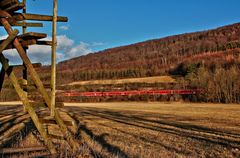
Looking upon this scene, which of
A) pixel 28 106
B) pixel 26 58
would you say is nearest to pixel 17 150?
pixel 28 106

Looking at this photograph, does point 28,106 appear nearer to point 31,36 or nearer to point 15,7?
point 31,36

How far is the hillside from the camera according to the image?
81.8 m

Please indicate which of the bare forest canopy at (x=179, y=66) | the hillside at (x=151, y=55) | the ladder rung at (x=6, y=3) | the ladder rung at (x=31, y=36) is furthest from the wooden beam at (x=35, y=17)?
the hillside at (x=151, y=55)

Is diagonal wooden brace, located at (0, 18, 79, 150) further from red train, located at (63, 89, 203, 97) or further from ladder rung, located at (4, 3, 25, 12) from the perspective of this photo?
red train, located at (63, 89, 203, 97)

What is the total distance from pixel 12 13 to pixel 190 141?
6.31m

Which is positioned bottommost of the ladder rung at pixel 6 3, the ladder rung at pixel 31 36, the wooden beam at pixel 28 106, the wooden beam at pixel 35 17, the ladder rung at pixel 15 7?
the wooden beam at pixel 28 106

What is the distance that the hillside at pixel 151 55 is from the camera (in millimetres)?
81750

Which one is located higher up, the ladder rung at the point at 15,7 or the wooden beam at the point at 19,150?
the ladder rung at the point at 15,7

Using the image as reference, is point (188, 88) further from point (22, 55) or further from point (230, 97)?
point (22, 55)

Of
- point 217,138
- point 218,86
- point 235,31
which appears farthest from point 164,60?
point 217,138

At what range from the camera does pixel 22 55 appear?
6902mm

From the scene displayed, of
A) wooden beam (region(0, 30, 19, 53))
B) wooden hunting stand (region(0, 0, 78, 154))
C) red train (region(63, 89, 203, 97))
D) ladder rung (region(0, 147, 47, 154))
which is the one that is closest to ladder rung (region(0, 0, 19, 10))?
wooden hunting stand (region(0, 0, 78, 154))

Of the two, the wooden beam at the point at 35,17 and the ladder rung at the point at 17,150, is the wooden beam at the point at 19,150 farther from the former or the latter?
the wooden beam at the point at 35,17

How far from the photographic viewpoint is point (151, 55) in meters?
119
